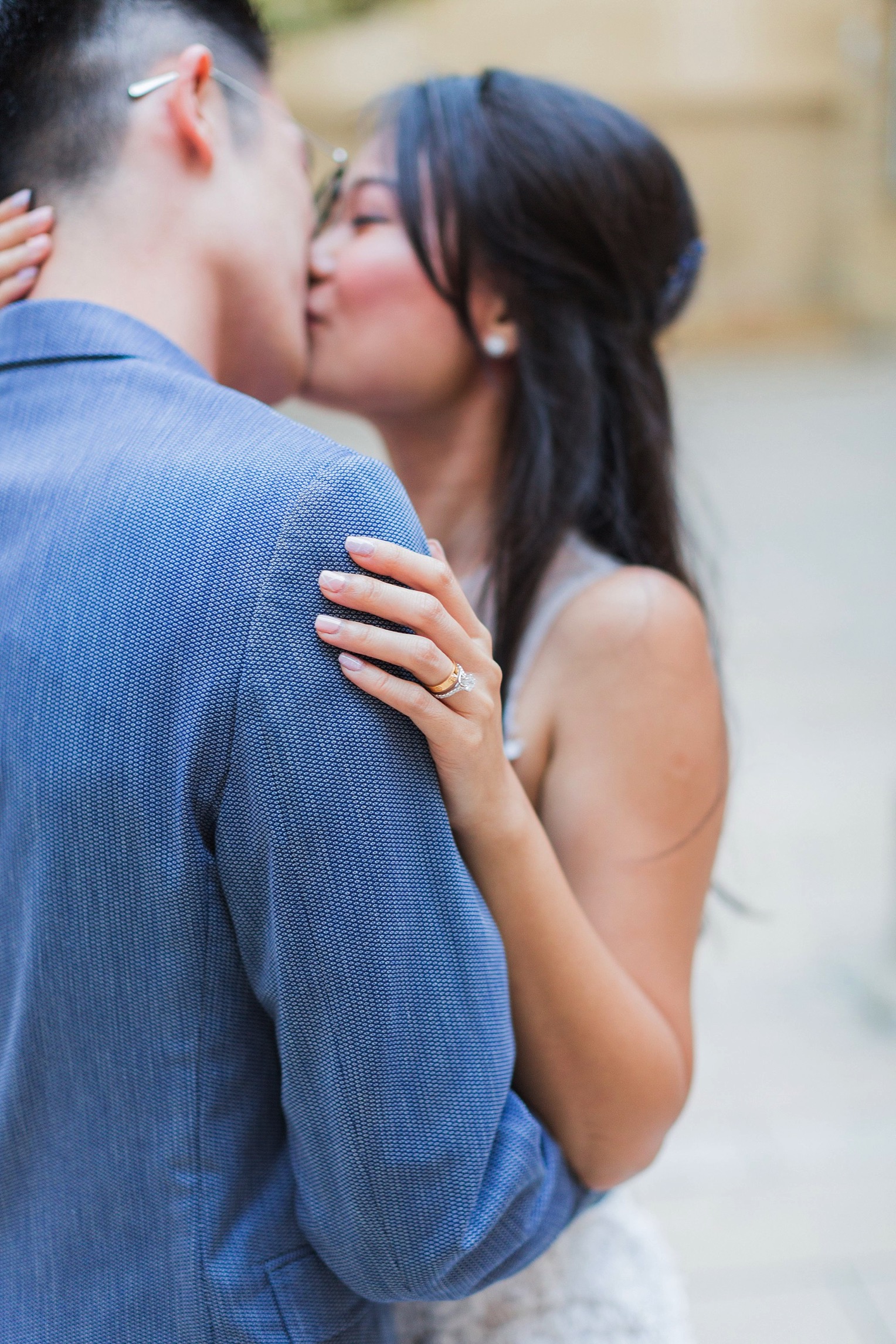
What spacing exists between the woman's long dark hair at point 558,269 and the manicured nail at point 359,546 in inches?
25.5

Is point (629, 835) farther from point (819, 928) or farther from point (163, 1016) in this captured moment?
point (819, 928)

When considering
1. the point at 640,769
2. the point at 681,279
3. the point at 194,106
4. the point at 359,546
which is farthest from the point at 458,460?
the point at 359,546

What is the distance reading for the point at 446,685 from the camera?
810mm

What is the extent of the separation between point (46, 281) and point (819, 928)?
2.97 metres

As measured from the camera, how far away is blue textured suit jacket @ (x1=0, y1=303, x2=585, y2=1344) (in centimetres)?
73

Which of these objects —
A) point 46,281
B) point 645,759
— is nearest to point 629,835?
point 645,759

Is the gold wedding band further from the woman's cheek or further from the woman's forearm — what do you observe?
the woman's cheek

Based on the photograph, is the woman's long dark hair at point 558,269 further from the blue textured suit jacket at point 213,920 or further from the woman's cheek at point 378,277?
the blue textured suit jacket at point 213,920

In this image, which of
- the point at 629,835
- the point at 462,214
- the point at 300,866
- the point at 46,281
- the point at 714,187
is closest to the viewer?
the point at 300,866

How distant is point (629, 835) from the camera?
1222 millimetres

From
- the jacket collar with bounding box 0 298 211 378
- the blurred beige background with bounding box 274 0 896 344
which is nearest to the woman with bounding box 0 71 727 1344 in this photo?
the jacket collar with bounding box 0 298 211 378

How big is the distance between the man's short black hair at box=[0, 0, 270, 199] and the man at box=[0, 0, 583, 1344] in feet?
0.53

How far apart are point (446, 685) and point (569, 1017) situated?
39 centimetres

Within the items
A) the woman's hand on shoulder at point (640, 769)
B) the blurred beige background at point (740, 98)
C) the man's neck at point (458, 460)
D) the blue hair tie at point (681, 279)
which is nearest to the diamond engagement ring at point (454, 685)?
the woman's hand on shoulder at point (640, 769)
